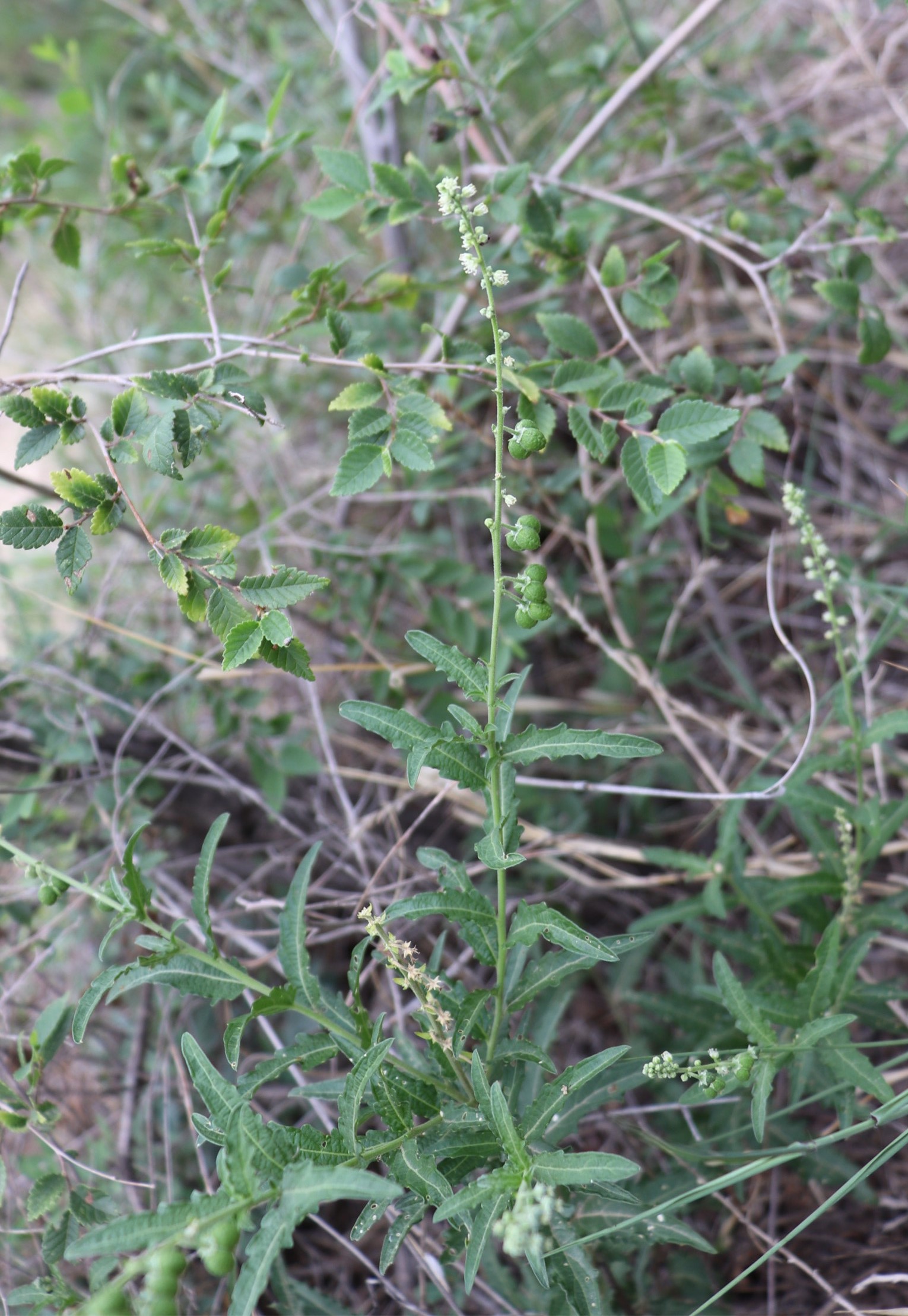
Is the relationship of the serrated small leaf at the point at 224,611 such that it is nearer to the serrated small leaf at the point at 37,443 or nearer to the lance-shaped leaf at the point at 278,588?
the lance-shaped leaf at the point at 278,588

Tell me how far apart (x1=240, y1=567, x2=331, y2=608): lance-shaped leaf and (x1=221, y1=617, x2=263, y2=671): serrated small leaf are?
0.15 feet

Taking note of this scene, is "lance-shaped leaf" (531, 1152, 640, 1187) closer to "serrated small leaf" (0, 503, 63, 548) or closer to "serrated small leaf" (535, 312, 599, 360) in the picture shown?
"serrated small leaf" (0, 503, 63, 548)

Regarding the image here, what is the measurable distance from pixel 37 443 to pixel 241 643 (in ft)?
1.62

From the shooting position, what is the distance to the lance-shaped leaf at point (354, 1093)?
3.53 ft

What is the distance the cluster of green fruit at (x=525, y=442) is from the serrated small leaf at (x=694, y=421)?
1.32 ft

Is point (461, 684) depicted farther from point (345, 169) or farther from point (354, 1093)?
point (345, 169)

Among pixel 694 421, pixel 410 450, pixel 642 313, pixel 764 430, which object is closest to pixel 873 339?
pixel 764 430

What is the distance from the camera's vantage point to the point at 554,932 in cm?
116

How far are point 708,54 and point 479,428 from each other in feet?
5.82

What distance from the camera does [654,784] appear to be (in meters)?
2.47

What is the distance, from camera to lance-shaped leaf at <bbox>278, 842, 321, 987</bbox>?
1.31 metres

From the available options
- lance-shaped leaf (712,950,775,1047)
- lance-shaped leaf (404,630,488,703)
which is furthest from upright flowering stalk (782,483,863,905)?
lance-shaped leaf (404,630,488,703)

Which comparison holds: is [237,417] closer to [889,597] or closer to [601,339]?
[601,339]

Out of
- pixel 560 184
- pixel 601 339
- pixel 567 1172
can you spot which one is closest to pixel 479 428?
pixel 560 184
